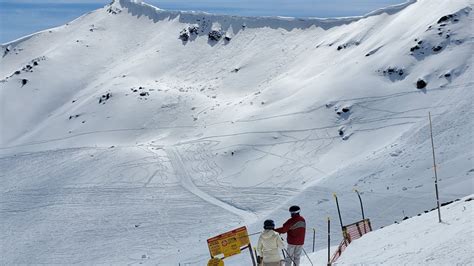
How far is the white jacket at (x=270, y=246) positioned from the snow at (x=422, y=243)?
2716 millimetres

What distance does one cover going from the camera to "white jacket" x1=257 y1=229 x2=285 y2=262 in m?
13.0

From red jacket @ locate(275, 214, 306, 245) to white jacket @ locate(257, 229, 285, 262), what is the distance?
0.85m

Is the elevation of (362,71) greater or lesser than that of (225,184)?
greater

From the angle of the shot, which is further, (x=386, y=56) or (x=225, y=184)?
(x=386, y=56)

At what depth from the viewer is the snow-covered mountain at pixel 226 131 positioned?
4016 centimetres

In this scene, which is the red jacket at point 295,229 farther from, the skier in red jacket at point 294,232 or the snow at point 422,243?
the snow at point 422,243

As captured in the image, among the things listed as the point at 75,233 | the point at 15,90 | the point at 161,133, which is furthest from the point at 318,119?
the point at 15,90

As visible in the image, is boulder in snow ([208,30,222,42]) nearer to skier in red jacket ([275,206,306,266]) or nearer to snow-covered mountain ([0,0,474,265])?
snow-covered mountain ([0,0,474,265])

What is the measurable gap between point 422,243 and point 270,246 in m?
4.16

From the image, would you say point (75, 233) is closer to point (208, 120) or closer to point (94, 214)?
point (94, 214)

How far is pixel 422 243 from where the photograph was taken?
15.0 meters

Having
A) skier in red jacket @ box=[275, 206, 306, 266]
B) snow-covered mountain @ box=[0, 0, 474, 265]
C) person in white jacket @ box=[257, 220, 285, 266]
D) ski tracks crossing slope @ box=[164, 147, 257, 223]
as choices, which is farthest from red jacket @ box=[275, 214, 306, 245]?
ski tracks crossing slope @ box=[164, 147, 257, 223]

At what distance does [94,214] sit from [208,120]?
780 inches

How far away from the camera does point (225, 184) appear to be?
48719 millimetres
